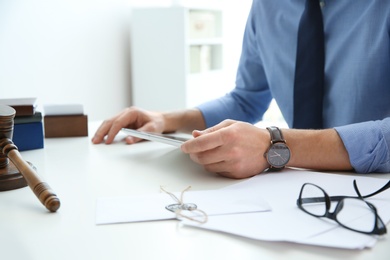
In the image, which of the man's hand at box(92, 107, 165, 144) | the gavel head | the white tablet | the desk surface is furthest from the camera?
the man's hand at box(92, 107, 165, 144)

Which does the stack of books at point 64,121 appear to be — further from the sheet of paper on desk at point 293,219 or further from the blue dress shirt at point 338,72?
the sheet of paper on desk at point 293,219

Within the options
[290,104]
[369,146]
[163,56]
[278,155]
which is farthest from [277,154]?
[163,56]

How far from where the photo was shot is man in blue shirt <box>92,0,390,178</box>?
2.96 ft

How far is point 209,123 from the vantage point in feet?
5.07

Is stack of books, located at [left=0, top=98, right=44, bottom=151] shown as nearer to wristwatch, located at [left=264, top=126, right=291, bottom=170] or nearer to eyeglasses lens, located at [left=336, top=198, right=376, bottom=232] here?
wristwatch, located at [left=264, top=126, right=291, bottom=170]

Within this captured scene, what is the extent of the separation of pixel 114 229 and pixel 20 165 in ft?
0.82

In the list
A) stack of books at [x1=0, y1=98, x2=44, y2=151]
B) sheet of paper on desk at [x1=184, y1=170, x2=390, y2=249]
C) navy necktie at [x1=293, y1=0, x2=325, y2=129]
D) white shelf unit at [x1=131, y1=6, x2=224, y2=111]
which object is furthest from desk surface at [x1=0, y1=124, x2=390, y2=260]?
white shelf unit at [x1=131, y1=6, x2=224, y2=111]

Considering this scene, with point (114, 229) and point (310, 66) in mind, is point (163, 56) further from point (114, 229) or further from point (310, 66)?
point (114, 229)

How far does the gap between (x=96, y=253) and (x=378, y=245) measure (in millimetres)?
350

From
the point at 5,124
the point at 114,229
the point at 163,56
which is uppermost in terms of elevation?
the point at 163,56

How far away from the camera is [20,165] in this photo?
796mm

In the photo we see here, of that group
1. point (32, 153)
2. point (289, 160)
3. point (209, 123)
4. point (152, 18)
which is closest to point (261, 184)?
point (289, 160)

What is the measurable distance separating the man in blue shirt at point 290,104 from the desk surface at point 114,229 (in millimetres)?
81

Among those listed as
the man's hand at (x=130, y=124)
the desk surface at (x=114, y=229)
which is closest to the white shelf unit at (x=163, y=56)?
the man's hand at (x=130, y=124)
